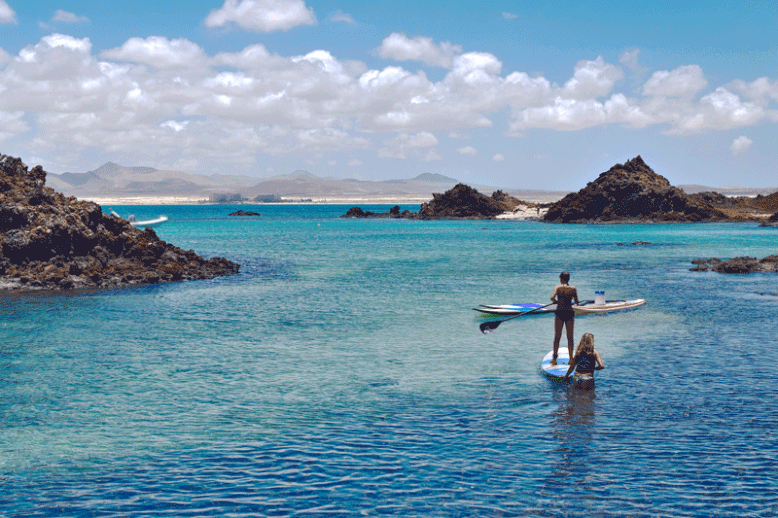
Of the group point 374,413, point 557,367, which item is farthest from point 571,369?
point 374,413

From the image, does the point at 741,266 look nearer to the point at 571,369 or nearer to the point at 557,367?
the point at 557,367

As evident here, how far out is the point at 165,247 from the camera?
51750 millimetres

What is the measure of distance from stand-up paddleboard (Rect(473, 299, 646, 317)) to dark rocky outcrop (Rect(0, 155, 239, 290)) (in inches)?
999

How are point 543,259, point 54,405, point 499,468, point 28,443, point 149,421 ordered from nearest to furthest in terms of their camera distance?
1. point 499,468
2. point 28,443
3. point 149,421
4. point 54,405
5. point 543,259

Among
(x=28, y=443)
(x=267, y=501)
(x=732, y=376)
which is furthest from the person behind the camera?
(x=732, y=376)

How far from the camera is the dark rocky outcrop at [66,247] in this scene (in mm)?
43969

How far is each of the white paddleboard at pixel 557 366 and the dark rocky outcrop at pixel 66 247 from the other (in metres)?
32.8

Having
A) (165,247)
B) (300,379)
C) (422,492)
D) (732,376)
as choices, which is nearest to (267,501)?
(422,492)

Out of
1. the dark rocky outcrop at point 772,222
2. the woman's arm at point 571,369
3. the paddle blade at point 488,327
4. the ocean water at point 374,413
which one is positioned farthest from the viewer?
the dark rocky outcrop at point 772,222

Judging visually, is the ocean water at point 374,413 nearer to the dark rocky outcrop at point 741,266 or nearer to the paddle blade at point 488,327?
the paddle blade at point 488,327

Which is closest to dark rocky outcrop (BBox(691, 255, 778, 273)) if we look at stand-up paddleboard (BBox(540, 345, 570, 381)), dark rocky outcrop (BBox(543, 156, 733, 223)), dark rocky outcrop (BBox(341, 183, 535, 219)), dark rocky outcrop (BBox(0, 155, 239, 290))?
stand-up paddleboard (BBox(540, 345, 570, 381))

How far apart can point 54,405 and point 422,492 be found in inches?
458

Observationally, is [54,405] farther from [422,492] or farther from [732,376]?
[732,376]

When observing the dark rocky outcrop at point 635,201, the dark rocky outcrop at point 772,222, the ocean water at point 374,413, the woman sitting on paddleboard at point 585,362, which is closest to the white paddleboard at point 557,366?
the ocean water at point 374,413
